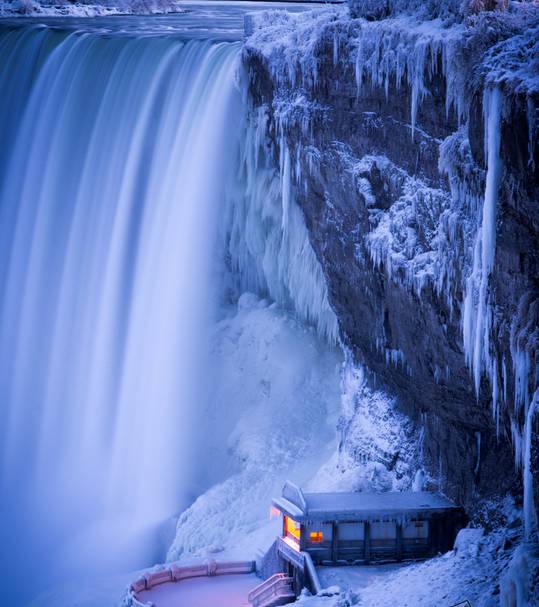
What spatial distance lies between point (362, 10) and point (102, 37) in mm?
11918

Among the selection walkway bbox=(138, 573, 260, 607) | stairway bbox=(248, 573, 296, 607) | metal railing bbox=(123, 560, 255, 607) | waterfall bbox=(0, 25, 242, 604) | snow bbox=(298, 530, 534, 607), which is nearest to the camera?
snow bbox=(298, 530, 534, 607)

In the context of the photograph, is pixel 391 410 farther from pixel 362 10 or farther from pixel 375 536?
pixel 362 10

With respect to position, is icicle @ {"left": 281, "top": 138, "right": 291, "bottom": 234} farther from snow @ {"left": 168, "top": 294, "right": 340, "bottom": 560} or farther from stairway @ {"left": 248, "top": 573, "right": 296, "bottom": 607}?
stairway @ {"left": 248, "top": 573, "right": 296, "bottom": 607}

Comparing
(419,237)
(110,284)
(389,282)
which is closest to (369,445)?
(389,282)

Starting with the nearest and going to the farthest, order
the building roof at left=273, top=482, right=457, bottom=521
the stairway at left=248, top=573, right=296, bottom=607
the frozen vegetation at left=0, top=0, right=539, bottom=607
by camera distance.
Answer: the frozen vegetation at left=0, top=0, right=539, bottom=607, the stairway at left=248, top=573, right=296, bottom=607, the building roof at left=273, top=482, right=457, bottom=521

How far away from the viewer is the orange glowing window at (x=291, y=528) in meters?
16.4

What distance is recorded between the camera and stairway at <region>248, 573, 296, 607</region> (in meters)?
16.1

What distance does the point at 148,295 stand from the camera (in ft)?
77.7

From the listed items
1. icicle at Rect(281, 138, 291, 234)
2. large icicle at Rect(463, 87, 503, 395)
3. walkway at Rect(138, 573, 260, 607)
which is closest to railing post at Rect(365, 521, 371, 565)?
walkway at Rect(138, 573, 260, 607)

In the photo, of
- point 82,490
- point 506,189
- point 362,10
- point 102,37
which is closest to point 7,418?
point 82,490

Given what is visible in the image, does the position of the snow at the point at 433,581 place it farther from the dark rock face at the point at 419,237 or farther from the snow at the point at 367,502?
the dark rock face at the point at 419,237

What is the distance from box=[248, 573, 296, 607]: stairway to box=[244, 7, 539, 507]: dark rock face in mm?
3151

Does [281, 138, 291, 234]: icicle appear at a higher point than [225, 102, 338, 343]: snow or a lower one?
higher

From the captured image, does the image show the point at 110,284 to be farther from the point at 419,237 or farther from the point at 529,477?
the point at 529,477
